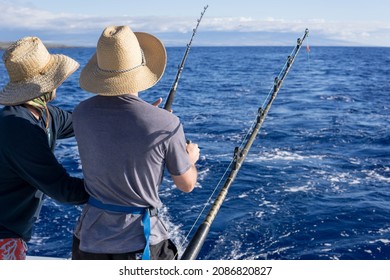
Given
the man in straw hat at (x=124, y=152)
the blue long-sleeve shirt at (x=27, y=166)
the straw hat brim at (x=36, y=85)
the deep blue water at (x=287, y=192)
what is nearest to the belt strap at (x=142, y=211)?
the man in straw hat at (x=124, y=152)

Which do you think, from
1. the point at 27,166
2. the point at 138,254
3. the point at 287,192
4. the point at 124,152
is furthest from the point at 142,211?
the point at 287,192

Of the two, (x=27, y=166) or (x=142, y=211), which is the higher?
(x=27, y=166)

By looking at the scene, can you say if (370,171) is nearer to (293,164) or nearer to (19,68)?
(293,164)

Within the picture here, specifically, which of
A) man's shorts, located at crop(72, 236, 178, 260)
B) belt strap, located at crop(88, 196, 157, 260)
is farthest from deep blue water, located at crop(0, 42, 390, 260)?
belt strap, located at crop(88, 196, 157, 260)

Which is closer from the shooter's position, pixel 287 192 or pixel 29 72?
pixel 29 72

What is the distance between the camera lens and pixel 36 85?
2402 mm

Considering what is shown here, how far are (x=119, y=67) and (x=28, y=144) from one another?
596 millimetres

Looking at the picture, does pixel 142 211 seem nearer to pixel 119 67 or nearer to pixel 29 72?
pixel 119 67

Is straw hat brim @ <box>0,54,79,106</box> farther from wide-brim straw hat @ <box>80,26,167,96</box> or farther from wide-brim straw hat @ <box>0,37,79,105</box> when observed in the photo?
wide-brim straw hat @ <box>80,26,167,96</box>

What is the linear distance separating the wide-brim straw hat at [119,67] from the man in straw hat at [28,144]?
0.35 metres

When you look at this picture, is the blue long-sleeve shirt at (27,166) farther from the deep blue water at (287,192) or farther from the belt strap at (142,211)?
the deep blue water at (287,192)

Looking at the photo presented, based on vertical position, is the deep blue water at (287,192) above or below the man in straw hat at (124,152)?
below

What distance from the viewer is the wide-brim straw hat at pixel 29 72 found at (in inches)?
93.6

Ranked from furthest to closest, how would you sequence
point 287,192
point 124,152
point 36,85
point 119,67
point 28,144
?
point 287,192 → point 36,85 → point 28,144 → point 119,67 → point 124,152
